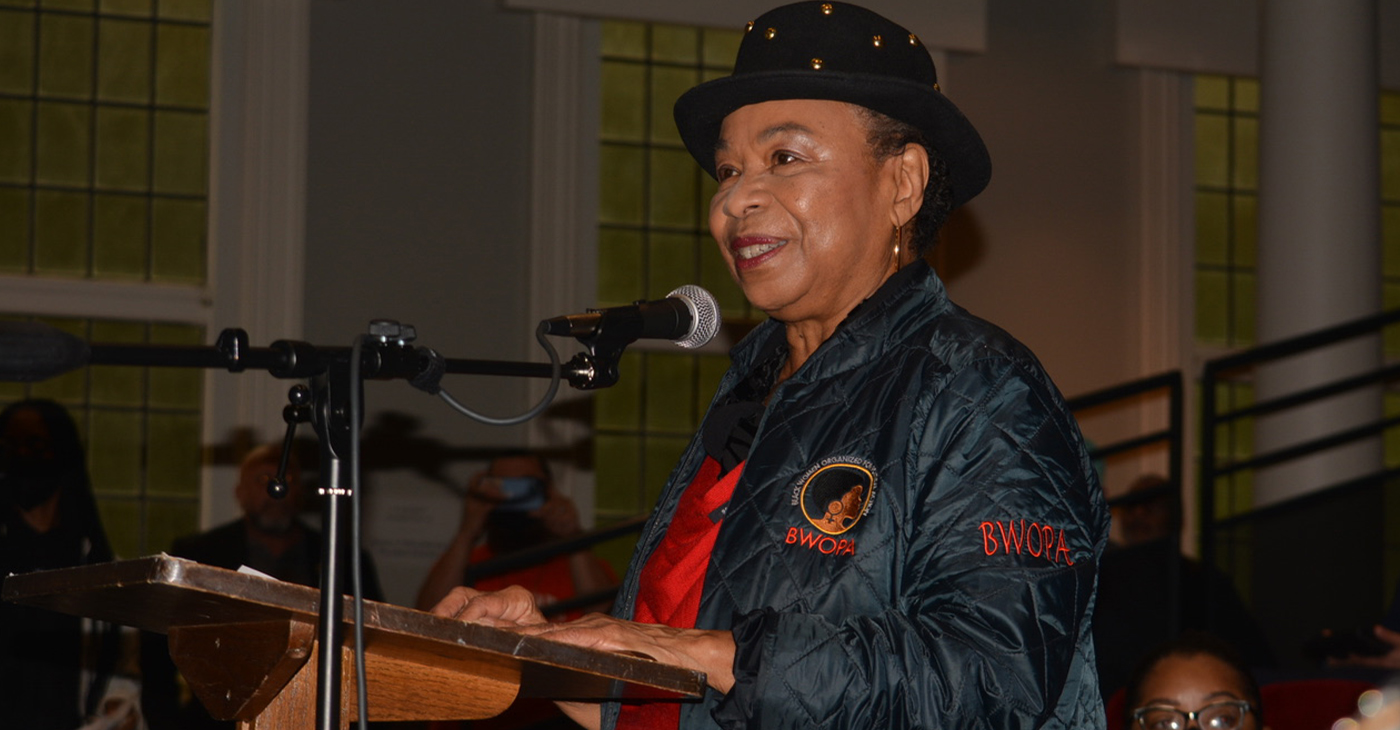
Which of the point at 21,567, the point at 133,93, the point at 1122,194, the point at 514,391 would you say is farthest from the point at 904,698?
the point at 1122,194

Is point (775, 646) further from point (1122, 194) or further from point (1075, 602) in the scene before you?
point (1122, 194)

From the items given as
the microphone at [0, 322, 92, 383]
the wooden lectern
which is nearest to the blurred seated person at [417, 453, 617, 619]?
the wooden lectern

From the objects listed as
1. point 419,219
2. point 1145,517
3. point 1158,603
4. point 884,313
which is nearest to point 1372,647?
point 1158,603

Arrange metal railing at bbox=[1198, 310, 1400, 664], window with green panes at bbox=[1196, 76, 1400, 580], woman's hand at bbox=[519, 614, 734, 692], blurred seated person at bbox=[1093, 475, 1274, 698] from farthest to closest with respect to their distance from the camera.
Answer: window with green panes at bbox=[1196, 76, 1400, 580]
metal railing at bbox=[1198, 310, 1400, 664]
blurred seated person at bbox=[1093, 475, 1274, 698]
woman's hand at bbox=[519, 614, 734, 692]

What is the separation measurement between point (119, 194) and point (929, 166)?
18.8ft

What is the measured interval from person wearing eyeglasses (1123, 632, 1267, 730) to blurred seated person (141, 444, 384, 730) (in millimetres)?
2925

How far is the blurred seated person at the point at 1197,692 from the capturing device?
3.74m

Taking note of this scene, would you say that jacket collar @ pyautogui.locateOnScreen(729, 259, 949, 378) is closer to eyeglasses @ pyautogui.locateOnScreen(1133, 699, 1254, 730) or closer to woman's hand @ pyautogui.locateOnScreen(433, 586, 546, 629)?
woman's hand @ pyautogui.locateOnScreen(433, 586, 546, 629)

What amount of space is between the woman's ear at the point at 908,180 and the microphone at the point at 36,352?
3.86 ft

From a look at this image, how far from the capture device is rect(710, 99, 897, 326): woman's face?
2326 millimetres

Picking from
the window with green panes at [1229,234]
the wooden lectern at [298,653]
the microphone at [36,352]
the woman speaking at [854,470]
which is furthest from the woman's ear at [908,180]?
the window with green panes at [1229,234]

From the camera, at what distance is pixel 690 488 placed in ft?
7.92

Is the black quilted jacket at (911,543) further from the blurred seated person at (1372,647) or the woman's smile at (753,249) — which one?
the blurred seated person at (1372,647)

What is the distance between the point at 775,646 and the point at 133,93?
20.8 feet
